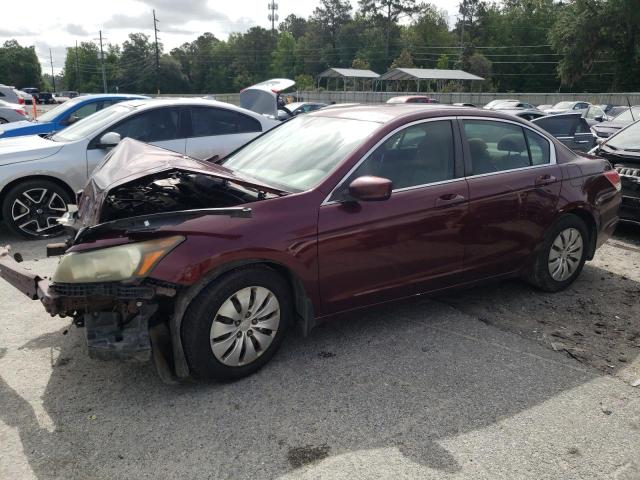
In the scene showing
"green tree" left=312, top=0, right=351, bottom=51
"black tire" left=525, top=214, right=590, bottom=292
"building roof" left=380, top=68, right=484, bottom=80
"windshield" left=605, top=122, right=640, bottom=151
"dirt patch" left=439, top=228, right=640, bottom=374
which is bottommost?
"dirt patch" left=439, top=228, right=640, bottom=374

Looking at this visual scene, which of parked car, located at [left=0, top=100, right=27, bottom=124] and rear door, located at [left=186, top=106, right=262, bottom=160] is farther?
parked car, located at [left=0, top=100, right=27, bottom=124]

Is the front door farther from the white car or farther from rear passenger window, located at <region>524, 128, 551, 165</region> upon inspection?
the white car

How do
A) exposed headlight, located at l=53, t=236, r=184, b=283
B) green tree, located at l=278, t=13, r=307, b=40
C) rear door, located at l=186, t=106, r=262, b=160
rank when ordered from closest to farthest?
1. exposed headlight, located at l=53, t=236, r=184, b=283
2. rear door, located at l=186, t=106, r=262, b=160
3. green tree, located at l=278, t=13, r=307, b=40

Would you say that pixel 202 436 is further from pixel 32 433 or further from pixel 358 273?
pixel 358 273

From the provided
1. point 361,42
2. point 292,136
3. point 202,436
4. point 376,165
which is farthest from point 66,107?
point 361,42

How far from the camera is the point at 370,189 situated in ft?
11.1

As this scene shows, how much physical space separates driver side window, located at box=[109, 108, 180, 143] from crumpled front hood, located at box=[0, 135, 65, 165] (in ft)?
2.49

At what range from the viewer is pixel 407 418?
10.1 ft

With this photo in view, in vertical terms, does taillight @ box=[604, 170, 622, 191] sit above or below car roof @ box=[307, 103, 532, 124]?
below

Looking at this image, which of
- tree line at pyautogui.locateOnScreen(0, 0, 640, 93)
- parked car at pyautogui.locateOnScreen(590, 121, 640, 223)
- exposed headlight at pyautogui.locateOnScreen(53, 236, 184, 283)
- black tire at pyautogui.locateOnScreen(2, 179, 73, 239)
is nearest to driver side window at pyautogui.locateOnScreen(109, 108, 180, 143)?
black tire at pyautogui.locateOnScreen(2, 179, 73, 239)

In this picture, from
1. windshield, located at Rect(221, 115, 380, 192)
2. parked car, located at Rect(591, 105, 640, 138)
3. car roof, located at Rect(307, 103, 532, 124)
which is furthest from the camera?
parked car, located at Rect(591, 105, 640, 138)

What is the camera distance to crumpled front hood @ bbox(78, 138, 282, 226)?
331cm

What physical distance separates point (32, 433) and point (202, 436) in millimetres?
896

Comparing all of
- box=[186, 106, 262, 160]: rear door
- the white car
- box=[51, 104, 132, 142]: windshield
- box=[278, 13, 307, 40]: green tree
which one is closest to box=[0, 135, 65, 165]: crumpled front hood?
the white car
